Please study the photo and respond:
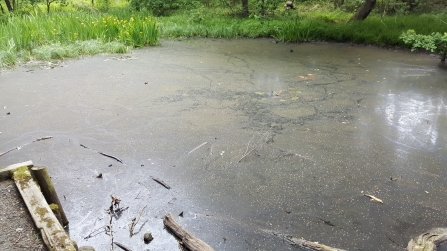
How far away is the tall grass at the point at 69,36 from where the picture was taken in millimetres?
6320

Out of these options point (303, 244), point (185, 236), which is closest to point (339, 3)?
point (303, 244)

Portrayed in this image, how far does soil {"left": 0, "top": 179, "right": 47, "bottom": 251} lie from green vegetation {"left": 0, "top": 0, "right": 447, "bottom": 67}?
4.52 metres

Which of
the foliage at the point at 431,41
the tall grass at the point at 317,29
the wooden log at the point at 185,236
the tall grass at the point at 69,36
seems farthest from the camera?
the tall grass at the point at 317,29

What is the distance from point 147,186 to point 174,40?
6079 millimetres

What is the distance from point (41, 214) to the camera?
1861mm

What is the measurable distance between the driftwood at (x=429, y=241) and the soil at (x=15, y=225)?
6.55ft

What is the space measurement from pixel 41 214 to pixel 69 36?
6017 mm

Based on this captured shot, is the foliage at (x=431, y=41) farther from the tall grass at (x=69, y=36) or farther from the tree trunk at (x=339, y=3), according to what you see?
the tree trunk at (x=339, y=3)

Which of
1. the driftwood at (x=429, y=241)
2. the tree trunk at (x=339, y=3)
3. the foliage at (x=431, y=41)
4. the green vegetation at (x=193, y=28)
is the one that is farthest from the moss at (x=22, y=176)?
the tree trunk at (x=339, y=3)

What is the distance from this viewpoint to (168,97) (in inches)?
181

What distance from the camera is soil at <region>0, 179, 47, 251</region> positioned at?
5.74ft

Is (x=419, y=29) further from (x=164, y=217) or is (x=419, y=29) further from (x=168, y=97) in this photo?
(x=164, y=217)

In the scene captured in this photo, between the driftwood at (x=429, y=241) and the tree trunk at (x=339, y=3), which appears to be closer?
the driftwood at (x=429, y=241)

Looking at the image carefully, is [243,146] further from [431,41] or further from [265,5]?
[265,5]
